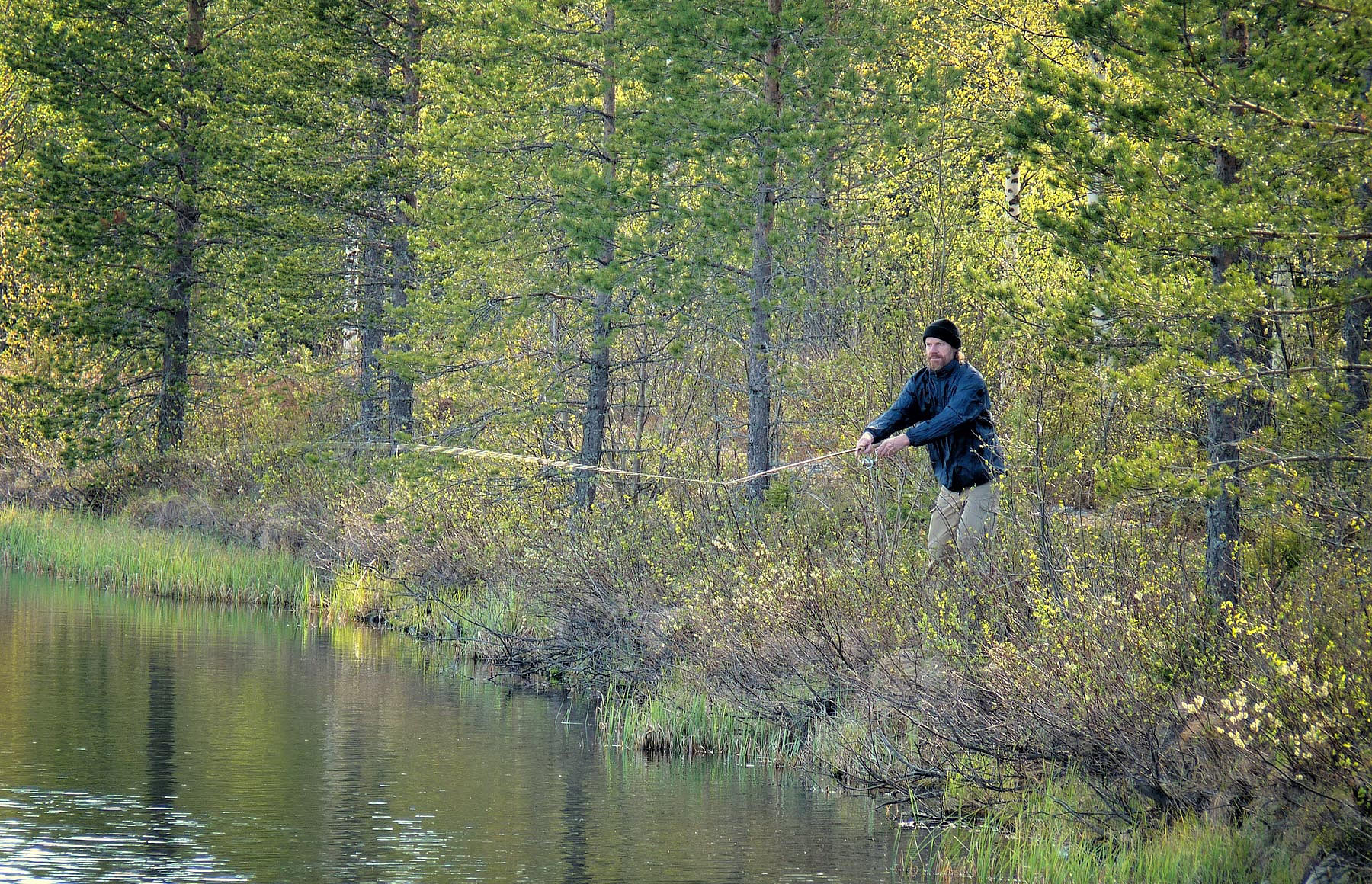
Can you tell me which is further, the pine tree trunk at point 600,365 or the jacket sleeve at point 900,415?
the pine tree trunk at point 600,365

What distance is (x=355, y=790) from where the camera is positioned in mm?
10344

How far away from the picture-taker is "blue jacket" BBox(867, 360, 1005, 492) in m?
10.6

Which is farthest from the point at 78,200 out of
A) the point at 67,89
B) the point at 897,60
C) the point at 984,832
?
the point at 984,832

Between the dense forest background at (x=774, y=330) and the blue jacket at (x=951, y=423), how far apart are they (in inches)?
13.8

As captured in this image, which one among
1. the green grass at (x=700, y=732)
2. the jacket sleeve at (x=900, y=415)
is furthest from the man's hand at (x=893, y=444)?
the green grass at (x=700, y=732)

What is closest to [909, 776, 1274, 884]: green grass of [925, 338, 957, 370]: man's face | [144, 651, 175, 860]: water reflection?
[925, 338, 957, 370]: man's face

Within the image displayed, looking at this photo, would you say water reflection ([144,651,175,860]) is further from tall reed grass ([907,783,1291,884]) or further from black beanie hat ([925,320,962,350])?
black beanie hat ([925,320,962,350])

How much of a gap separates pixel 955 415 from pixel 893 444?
17.7 inches

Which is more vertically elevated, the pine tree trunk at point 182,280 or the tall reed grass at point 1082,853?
the pine tree trunk at point 182,280

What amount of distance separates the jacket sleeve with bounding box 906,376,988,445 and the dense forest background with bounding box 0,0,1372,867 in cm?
60

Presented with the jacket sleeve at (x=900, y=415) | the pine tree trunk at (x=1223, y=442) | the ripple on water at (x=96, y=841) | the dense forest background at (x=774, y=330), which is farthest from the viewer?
the jacket sleeve at (x=900, y=415)

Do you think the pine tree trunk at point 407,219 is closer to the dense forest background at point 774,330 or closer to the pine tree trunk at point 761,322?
the dense forest background at point 774,330

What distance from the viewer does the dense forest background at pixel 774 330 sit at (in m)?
7.93

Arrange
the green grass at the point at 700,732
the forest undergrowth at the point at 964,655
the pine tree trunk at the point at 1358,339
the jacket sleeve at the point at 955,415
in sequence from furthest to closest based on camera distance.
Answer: the green grass at the point at 700,732 → the jacket sleeve at the point at 955,415 → the pine tree trunk at the point at 1358,339 → the forest undergrowth at the point at 964,655
